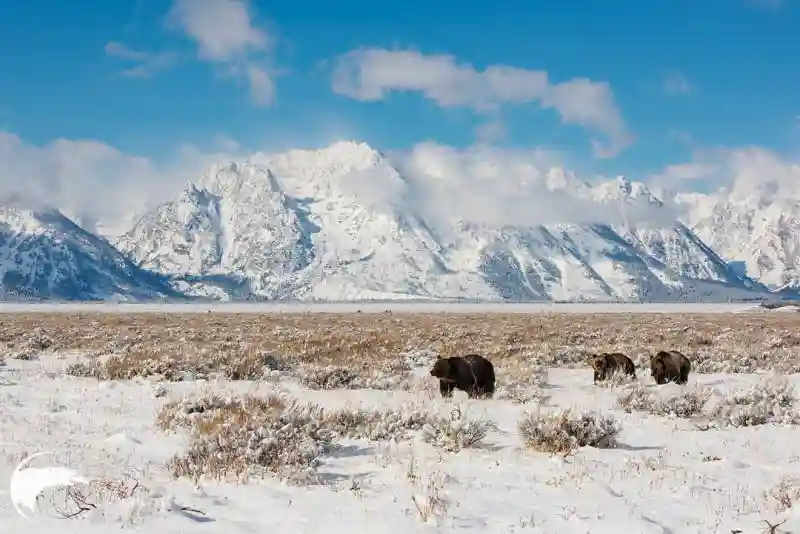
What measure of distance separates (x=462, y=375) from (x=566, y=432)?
4.65 m

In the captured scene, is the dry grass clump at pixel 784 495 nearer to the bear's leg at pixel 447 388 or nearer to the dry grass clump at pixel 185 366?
the bear's leg at pixel 447 388

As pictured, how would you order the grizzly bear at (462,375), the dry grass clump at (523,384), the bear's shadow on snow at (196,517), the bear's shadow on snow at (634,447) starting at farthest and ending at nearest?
the dry grass clump at (523,384) → the grizzly bear at (462,375) → the bear's shadow on snow at (634,447) → the bear's shadow on snow at (196,517)

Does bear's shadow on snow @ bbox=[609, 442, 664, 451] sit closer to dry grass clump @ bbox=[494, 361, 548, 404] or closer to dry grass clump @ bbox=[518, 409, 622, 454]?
dry grass clump @ bbox=[518, 409, 622, 454]

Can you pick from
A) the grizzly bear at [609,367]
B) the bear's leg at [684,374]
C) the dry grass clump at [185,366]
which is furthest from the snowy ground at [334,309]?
the bear's leg at [684,374]

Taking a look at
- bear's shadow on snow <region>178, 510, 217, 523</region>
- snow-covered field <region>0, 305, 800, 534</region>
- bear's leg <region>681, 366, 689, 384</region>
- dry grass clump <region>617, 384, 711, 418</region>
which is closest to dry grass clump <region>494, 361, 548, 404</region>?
snow-covered field <region>0, 305, 800, 534</region>

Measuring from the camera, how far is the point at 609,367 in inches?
621

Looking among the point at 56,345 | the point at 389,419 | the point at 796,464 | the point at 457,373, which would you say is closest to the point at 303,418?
→ the point at 389,419

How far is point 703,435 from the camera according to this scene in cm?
980

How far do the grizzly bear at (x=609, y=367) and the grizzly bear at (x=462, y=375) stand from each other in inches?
139

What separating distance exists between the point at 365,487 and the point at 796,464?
16.8ft

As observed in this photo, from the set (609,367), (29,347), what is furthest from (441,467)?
(29,347)

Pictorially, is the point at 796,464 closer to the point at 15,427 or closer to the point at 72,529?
the point at 72,529

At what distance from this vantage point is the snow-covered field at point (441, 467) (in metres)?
5.60

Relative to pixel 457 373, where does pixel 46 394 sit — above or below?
below
